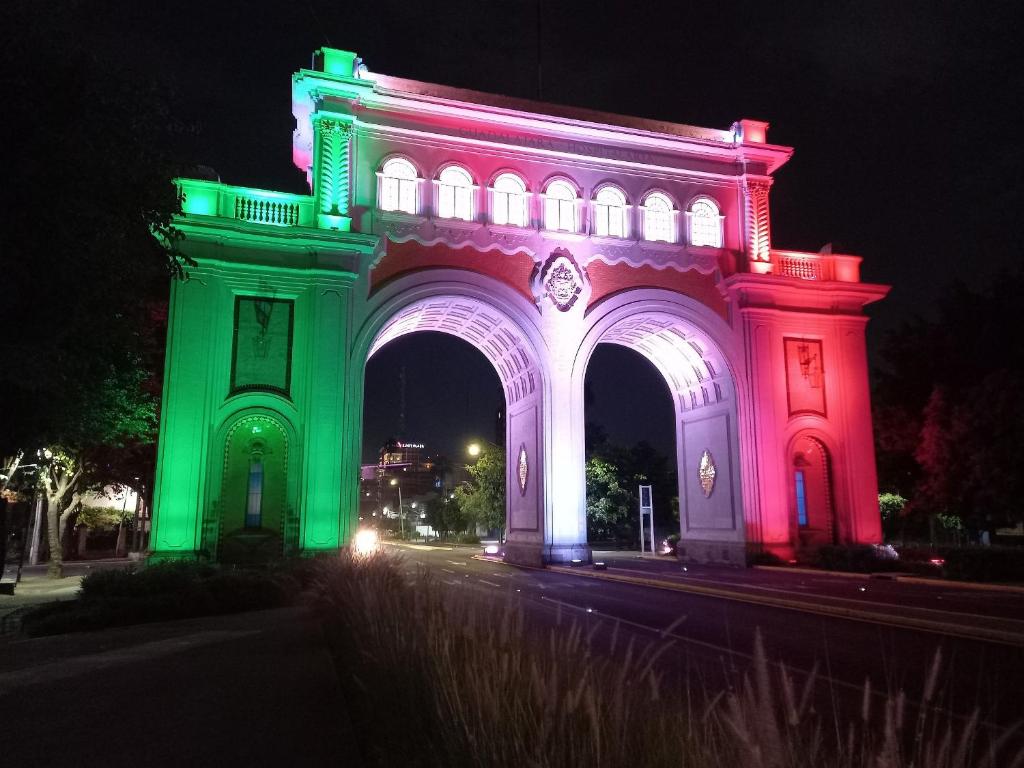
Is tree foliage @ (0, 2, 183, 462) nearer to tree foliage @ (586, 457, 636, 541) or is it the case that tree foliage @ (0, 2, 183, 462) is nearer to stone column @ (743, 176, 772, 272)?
stone column @ (743, 176, 772, 272)

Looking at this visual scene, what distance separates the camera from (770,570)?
87.9 feet

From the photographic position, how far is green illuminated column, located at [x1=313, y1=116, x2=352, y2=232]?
87.7 ft

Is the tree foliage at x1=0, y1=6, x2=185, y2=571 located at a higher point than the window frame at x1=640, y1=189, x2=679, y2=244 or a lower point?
lower

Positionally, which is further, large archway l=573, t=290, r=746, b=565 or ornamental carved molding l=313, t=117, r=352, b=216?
large archway l=573, t=290, r=746, b=565

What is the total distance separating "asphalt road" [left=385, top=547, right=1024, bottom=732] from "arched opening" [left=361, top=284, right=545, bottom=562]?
7.53m

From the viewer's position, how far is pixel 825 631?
1234 centimetres

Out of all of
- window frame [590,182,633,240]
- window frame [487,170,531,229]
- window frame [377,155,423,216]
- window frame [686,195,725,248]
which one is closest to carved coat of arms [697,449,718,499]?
window frame [686,195,725,248]

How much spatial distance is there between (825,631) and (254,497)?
62.1ft

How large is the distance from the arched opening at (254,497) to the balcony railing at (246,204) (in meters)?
6.97

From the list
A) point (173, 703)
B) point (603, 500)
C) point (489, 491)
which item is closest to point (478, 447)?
point (489, 491)

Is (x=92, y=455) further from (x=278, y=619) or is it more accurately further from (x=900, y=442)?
(x=900, y=442)

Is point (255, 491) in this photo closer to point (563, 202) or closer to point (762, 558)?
point (563, 202)

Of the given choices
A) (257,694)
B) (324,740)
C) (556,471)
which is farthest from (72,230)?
(556,471)

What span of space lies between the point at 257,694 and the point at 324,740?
2.00 m
